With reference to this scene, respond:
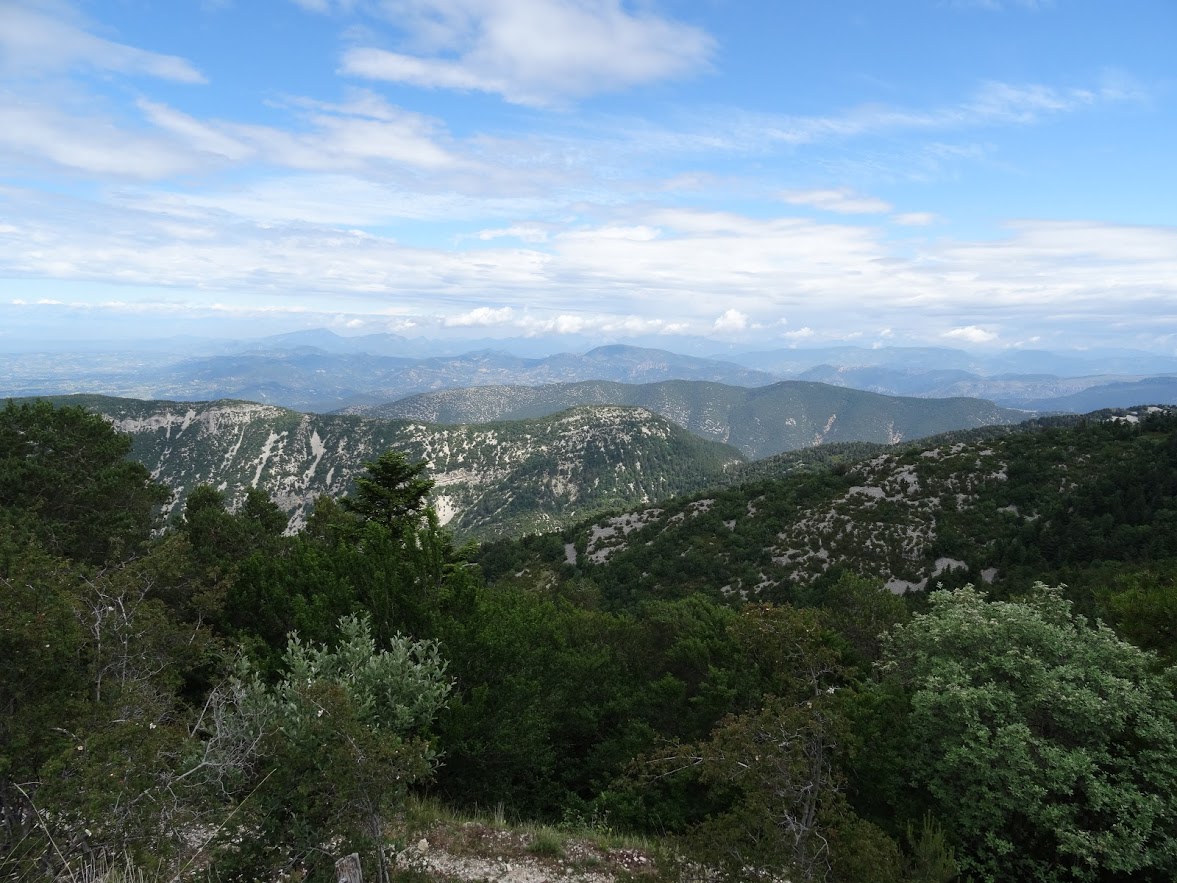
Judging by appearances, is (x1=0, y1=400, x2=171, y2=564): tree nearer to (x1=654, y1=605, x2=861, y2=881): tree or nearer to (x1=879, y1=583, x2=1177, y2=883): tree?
(x1=654, y1=605, x2=861, y2=881): tree

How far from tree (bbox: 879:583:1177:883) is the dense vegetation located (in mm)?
59

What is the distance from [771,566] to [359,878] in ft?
184

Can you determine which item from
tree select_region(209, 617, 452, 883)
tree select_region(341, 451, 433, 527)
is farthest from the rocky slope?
tree select_region(209, 617, 452, 883)

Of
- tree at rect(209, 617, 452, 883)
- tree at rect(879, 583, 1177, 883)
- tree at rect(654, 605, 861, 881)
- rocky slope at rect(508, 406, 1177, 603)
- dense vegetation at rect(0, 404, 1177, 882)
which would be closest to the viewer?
tree at rect(209, 617, 452, 883)

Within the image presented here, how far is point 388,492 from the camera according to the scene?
27.5 m

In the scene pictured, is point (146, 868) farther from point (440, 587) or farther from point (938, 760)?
point (938, 760)

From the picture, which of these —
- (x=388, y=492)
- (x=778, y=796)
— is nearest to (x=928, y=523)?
(x=388, y=492)

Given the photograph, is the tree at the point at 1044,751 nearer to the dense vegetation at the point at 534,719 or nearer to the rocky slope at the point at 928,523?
the dense vegetation at the point at 534,719

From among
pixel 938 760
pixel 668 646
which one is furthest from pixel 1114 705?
pixel 668 646

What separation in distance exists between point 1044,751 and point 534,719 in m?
9.94

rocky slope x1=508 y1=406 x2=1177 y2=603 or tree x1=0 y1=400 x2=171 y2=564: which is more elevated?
tree x1=0 y1=400 x2=171 y2=564

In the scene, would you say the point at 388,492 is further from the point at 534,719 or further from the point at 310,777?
the point at 310,777

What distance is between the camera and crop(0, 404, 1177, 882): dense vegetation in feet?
21.9

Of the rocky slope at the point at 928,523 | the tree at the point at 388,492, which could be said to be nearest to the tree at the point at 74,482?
the tree at the point at 388,492
